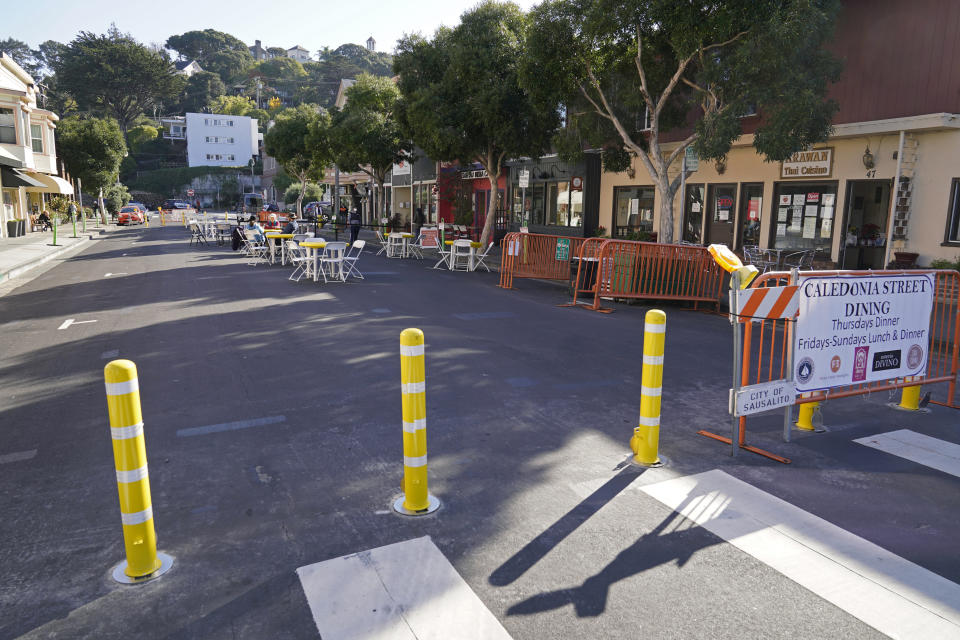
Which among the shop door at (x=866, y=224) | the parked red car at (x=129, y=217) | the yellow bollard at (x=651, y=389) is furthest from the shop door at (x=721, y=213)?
the parked red car at (x=129, y=217)

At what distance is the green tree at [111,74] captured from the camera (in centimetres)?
8338

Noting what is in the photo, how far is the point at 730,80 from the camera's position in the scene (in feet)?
44.7

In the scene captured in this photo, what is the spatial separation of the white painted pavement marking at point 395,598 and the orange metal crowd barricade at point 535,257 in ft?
41.7

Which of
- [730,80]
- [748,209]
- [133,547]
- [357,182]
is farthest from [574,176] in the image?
[357,182]

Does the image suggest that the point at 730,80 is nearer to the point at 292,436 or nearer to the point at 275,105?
the point at 292,436

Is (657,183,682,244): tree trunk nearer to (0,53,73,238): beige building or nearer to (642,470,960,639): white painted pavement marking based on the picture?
(642,470,960,639): white painted pavement marking

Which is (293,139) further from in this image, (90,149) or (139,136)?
(139,136)

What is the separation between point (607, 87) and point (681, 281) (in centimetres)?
596

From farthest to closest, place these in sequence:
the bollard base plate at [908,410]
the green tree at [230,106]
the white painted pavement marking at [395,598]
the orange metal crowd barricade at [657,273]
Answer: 1. the green tree at [230,106]
2. the orange metal crowd barricade at [657,273]
3. the bollard base plate at [908,410]
4. the white painted pavement marking at [395,598]

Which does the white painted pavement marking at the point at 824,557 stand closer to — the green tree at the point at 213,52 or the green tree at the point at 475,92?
the green tree at the point at 475,92

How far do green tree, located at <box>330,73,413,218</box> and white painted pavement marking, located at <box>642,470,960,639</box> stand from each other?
1132 inches

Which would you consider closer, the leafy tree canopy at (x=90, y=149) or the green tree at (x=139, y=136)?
the leafy tree canopy at (x=90, y=149)

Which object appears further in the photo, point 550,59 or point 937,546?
point 550,59

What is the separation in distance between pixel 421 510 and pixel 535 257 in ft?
41.6
